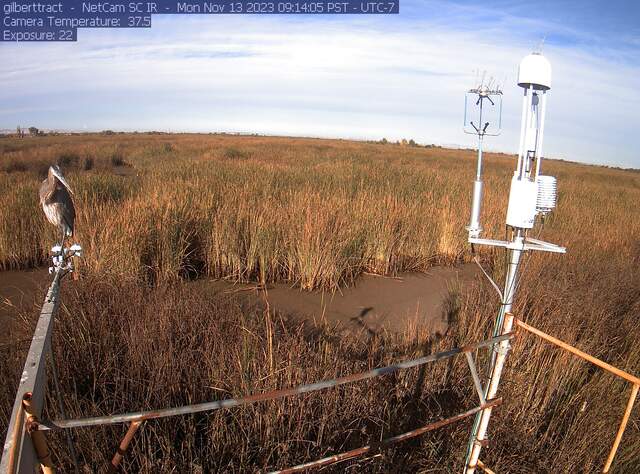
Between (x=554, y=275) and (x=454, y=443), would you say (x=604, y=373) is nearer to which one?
(x=454, y=443)

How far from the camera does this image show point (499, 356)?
6.72 feet

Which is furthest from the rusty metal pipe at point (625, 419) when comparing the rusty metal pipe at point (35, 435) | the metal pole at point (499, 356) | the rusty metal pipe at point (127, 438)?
the rusty metal pipe at point (35, 435)

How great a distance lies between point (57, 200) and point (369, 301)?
12.7ft

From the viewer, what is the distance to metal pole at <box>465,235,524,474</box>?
204 cm

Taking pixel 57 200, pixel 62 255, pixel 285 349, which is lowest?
pixel 285 349

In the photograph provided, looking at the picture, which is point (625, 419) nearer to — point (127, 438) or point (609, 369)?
point (609, 369)

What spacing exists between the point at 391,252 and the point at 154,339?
3914 millimetres

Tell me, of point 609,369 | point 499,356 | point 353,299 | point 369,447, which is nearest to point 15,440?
point 369,447

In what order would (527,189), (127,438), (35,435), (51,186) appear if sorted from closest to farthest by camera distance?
(35,435), (127,438), (51,186), (527,189)

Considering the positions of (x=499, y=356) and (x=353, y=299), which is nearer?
(x=499, y=356)

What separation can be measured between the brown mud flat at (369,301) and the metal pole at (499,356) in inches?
68.0

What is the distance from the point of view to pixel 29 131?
48875 millimetres

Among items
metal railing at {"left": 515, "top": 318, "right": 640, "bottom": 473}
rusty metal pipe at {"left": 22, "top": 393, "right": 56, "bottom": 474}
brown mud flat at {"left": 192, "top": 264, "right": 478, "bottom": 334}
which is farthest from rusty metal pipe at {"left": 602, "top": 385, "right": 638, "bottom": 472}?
A: rusty metal pipe at {"left": 22, "top": 393, "right": 56, "bottom": 474}

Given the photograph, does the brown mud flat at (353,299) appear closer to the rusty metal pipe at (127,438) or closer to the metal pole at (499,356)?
the metal pole at (499,356)
